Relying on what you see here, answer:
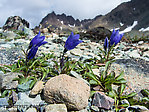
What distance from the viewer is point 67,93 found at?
157 centimetres

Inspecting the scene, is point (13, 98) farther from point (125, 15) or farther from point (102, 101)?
point (125, 15)

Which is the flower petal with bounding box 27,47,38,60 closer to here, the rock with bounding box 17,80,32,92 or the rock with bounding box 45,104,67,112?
the rock with bounding box 17,80,32,92

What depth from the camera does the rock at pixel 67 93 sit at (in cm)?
156

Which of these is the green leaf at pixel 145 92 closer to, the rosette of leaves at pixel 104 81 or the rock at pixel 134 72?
the rock at pixel 134 72

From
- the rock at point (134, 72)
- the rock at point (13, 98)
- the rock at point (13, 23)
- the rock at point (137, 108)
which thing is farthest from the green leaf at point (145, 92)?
the rock at point (13, 23)

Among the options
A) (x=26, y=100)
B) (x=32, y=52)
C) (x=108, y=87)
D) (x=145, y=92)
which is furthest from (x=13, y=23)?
(x=145, y=92)

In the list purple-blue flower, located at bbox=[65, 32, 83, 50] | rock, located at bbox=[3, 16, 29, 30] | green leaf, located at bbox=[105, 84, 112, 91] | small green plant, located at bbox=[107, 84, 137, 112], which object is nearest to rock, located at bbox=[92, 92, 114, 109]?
small green plant, located at bbox=[107, 84, 137, 112]

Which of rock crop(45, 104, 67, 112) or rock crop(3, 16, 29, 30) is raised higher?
rock crop(3, 16, 29, 30)

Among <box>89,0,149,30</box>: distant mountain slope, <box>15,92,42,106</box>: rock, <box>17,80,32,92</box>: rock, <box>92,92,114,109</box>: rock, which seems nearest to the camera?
<box>15,92,42,106</box>: rock

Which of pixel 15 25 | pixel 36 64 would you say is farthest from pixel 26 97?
pixel 15 25

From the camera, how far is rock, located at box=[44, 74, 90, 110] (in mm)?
1557

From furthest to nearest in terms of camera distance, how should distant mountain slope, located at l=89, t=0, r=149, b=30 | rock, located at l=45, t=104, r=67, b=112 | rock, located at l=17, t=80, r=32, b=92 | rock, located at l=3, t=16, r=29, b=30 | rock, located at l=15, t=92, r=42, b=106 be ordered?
1. distant mountain slope, located at l=89, t=0, r=149, b=30
2. rock, located at l=3, t=16, r=29, b=30
3. rock, located at l=17, t=80, r=32, b=92
4. rock, located at l=15, t=92, r=42, b=106
5. rock, located at l=45, t=104, r=67, b=112

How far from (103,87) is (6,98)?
142 centimetres

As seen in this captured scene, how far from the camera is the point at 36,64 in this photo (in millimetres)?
2670
